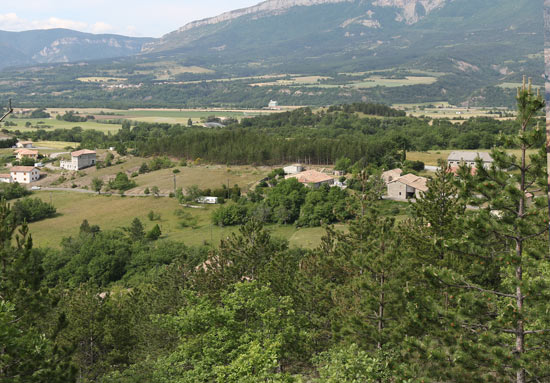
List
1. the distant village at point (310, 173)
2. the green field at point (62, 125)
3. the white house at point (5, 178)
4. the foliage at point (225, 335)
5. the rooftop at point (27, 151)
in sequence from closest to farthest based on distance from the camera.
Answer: the foliage at point (225, 335) → the distant village at point (310, 173) → the white house at point (5, 178) → the rooftop at point (27, 151) → the green field at point (62, 125)

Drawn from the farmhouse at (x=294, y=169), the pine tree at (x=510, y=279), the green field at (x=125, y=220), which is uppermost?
the pine tree at (x=510, y=279)

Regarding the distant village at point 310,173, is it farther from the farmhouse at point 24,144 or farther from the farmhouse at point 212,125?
the farmhouse at point 212,125

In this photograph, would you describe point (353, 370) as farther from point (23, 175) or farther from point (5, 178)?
point (5, 178)

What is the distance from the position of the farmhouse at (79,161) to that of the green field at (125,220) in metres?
16.8

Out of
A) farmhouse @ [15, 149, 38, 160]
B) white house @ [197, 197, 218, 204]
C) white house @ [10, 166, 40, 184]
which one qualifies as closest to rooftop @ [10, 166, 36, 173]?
white house @ [10, 166, 40, 184]

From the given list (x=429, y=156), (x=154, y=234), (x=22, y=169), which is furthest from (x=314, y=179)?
(x=22, y=169)

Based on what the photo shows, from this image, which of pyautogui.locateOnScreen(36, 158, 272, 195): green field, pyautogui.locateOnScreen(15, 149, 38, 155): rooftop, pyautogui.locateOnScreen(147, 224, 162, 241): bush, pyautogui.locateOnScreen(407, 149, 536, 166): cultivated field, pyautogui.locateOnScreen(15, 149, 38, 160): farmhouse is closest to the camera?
pyautogui.locateOnScreen(147, 224, 162, 241): bush

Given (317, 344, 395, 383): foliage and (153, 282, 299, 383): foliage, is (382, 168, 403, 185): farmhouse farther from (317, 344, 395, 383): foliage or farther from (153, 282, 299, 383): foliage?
(317, 344, 395, 383): foliage

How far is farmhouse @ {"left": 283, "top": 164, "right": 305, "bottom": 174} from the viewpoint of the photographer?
8730 centimetres

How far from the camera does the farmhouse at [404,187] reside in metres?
66.0

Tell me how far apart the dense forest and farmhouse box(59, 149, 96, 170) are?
79.1m

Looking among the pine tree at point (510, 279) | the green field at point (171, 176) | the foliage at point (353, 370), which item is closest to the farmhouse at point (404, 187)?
the green field at point (171, 176)

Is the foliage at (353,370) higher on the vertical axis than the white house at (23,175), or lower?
higher

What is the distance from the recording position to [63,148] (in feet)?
411
